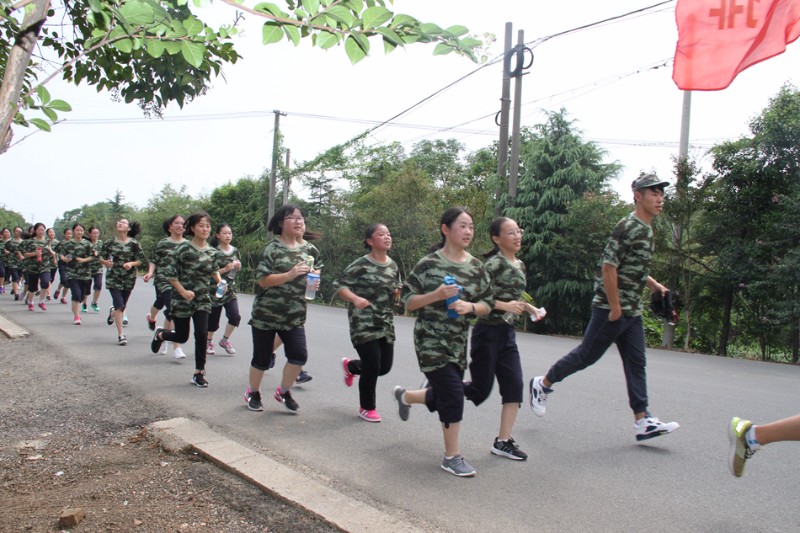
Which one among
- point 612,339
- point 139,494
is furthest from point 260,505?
point 612,339

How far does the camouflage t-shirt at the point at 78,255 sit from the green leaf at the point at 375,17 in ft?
38.5

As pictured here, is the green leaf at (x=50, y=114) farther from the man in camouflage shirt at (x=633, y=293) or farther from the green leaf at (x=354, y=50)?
the man in camouflage shirt at (x=633, y=293)

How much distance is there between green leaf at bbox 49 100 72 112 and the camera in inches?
97.7

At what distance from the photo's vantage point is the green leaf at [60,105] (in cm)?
248

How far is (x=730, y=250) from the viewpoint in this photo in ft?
40.9

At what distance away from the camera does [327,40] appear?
2.30 m

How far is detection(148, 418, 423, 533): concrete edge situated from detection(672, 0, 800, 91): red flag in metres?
3.32

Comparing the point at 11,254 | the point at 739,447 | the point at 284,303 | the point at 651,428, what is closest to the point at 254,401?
the point at 284,303

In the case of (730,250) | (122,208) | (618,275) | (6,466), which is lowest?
(6,466)

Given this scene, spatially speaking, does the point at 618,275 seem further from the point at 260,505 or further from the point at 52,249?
the point at 52,249

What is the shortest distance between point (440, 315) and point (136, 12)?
2680 mm

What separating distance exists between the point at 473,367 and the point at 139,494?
232cm

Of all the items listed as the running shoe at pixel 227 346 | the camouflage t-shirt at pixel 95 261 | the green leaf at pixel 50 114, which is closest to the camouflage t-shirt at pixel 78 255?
the camouflage t-shirt at pixel 95 261

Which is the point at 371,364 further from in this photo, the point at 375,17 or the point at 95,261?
the point at 95,261
